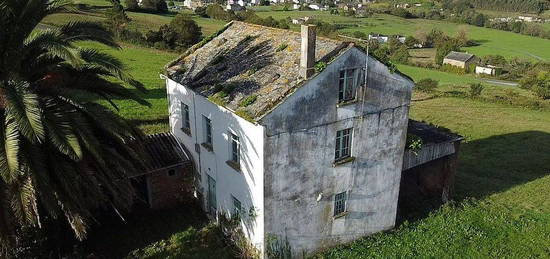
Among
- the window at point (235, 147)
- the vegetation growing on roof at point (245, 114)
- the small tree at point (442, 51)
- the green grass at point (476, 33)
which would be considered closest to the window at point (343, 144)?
the vegetation growing on roof at point (245, 114)

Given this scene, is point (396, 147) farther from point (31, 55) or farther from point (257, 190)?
point (31, 55)

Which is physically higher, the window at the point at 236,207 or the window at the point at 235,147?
the window at the point at 235,147

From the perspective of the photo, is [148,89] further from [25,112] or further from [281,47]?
[25,112]

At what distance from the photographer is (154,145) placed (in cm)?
2281

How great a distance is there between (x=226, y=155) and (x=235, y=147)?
722 millimetres

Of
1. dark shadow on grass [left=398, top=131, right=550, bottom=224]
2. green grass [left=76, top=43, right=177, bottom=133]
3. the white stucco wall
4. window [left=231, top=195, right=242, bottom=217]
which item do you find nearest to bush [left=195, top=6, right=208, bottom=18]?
green grass [left=76, top=43, right=177, bottom=133]

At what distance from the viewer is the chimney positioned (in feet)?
51.6

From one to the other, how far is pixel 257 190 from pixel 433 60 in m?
73.7

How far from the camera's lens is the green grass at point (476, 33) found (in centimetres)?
8912

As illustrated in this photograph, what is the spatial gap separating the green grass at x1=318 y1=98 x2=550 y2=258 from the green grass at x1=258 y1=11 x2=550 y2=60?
160 feet

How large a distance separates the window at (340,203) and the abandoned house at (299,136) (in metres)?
0.06

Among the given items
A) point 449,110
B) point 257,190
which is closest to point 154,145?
point 257,190

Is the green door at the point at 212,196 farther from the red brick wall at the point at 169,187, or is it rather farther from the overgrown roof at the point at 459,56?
the overgrown roof at the point at 459,56

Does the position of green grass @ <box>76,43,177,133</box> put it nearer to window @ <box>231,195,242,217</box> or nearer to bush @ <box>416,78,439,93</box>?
window @ <box>231,195,242,217</box>
